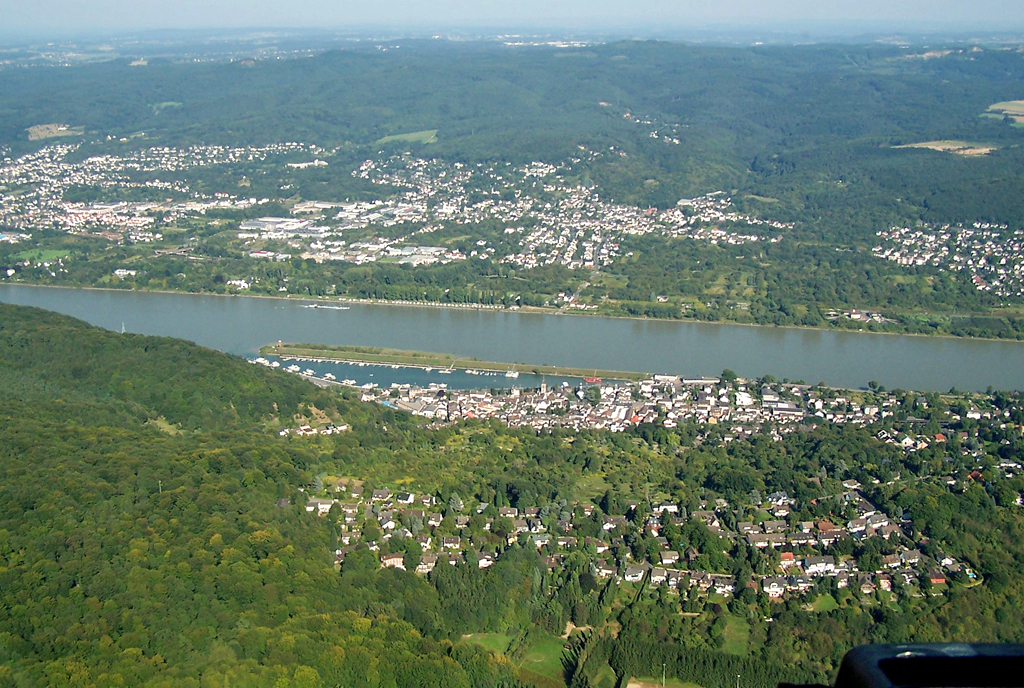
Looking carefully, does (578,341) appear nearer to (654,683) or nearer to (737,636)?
(737,636)

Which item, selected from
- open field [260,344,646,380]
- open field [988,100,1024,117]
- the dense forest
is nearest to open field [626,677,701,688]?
the dense forest

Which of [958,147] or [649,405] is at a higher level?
[958,147]

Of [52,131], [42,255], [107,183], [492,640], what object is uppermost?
[52,131]

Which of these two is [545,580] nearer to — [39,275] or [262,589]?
[262,589]

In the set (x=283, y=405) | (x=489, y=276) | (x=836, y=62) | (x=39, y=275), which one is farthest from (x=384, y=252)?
(x=836, y=62)

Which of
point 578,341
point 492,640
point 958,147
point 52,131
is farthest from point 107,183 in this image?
point 492,640

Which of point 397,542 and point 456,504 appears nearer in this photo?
point 397,542

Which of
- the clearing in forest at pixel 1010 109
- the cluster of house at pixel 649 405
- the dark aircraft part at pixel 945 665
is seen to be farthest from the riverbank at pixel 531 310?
the clearing in forest at pixel 1010 109
